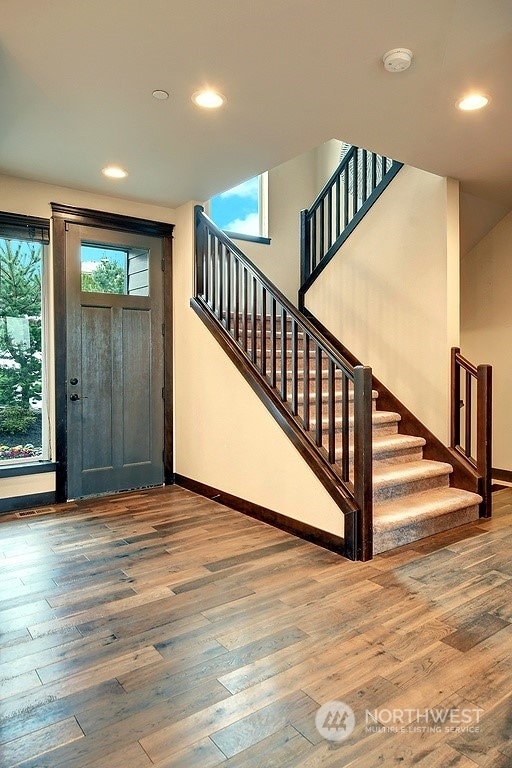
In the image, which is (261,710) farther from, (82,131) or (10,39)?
(82,131)

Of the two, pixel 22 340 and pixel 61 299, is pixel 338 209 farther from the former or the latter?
pixel 22 340

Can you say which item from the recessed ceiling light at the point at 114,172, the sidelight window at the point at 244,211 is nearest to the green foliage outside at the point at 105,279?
the recessed ceiling light at the point at 114,172

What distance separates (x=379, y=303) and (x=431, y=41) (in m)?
2.62

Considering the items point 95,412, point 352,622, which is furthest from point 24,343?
point 352,622

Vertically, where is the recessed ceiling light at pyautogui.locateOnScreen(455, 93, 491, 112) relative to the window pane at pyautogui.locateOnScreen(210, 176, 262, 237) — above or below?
below

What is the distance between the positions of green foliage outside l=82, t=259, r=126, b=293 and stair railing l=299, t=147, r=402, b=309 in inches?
80.9

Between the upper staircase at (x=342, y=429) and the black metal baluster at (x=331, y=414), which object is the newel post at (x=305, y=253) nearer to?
the upper staircase at (x=342, y=429)

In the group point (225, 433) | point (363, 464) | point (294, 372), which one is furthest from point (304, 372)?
point (225, 433)

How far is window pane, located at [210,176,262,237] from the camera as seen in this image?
6250 mm

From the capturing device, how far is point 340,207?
5320 millimetres

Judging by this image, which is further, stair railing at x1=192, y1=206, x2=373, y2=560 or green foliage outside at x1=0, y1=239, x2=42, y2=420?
green foliage outside at x1=0, y1=239, x2=42, y2=420

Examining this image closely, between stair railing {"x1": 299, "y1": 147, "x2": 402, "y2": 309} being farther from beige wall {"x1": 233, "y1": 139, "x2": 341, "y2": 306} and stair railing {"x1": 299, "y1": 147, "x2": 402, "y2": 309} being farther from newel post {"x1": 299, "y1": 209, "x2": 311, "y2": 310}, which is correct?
beige wall {"x1": 233, "y1": 139, "x2": 341, "y2": 306}

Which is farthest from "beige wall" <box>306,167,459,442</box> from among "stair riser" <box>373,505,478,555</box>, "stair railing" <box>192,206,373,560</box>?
"stair riser" <box>373,505,478,555</box>

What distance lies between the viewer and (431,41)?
231 centimetres
